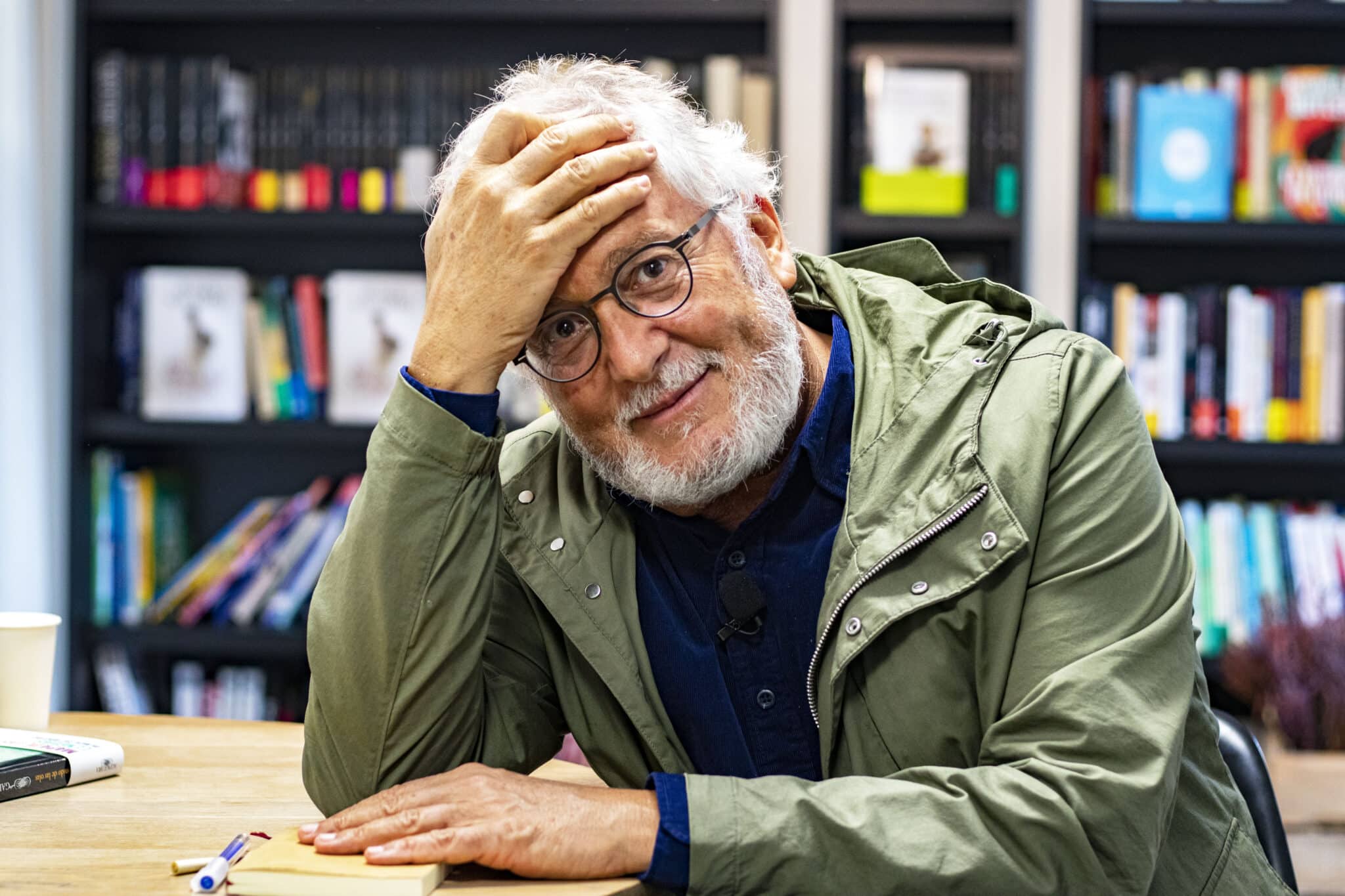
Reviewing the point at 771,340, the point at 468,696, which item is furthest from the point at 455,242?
the point at 468,696

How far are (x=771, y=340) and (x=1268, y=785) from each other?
2.16 feet

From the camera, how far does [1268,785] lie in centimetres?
139

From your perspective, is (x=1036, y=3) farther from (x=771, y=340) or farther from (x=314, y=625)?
(x=314, y=625)

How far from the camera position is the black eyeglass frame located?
1.35 m

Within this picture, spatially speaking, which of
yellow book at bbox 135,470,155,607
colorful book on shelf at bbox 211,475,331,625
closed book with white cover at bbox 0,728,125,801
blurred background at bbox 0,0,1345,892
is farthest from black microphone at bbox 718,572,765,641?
yellow book at bbox 135,470,155,607

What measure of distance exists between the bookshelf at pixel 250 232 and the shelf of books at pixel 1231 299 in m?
0.82

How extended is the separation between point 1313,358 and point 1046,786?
7.15 ft

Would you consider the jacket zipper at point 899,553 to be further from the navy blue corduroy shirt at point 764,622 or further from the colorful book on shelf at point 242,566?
the colorful book on shelf at point 242,566

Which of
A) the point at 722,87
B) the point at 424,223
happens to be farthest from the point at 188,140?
the point at 722,87

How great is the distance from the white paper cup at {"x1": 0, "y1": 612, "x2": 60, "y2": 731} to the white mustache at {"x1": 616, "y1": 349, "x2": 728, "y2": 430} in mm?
678

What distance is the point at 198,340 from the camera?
3.17 meters

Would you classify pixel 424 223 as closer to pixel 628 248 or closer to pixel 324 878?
pixel 628 248

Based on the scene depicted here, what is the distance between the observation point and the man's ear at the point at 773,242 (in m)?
1.54

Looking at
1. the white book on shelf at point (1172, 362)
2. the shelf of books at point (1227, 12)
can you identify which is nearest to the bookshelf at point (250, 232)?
the shelf of books at point (1227, 12)
